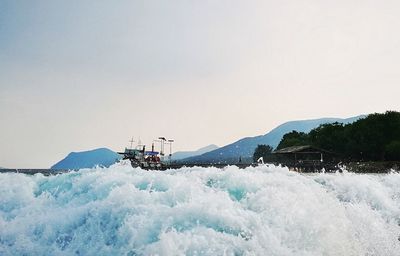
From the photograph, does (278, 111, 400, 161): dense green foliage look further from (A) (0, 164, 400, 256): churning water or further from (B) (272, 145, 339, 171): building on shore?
(A) (0, 164, 400, 256): churning water

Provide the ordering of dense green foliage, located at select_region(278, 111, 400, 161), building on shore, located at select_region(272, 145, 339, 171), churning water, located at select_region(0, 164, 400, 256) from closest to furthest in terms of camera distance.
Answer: churning water, located at select_region(0, 164, 400, 256)
building on shore, located at select_region(272, 145, 339, 171)
dense green foliage, located at select_region(278, 111, 400, 161)

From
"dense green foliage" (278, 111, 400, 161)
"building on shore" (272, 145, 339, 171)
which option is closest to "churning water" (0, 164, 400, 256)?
"building on shore" (272, 145, 339, 171)

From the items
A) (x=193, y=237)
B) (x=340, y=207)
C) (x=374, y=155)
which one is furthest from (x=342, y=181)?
(x=374, y=155)

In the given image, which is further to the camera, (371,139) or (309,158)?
(371,139)

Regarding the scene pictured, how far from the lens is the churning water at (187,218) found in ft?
30.7

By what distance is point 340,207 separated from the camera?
538 inches

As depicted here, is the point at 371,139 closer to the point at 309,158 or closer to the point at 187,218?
the point at 309,158

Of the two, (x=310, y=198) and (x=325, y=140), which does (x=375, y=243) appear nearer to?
(x=310, y=198)

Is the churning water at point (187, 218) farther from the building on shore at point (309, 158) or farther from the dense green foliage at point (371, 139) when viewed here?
the dense green foliage at point (371, 139)

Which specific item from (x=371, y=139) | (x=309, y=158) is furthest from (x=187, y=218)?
(x=371, y=139)

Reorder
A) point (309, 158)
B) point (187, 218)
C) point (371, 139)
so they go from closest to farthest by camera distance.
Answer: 1. point (187, 218)
2. point (309, 158)
3. point (371, 139)

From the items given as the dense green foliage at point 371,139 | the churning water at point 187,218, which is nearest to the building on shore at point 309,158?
the dense green foliage at point 371,139

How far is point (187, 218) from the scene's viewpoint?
32.3ft

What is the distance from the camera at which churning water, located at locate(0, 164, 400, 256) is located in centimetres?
935
